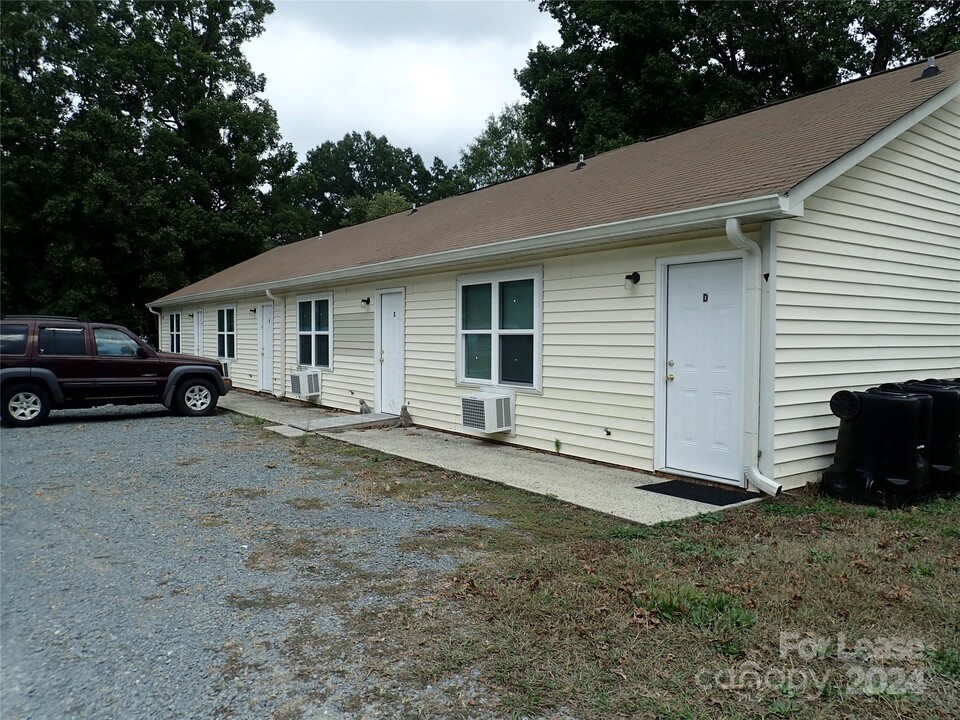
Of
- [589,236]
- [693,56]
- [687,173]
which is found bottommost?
[589,236]

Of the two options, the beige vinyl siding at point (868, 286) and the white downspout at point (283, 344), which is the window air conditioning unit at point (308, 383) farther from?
the beige vinyl siding at point (868, 286)

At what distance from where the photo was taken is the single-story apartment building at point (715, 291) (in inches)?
224

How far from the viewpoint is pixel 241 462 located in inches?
288

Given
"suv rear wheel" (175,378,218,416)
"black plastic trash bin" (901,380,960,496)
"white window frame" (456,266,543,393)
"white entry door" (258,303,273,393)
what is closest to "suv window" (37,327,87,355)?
"suv rear wheel" (175,378,218,416)

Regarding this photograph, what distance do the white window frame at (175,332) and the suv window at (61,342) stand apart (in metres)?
10.0

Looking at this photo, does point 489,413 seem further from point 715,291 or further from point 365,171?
point 365,171

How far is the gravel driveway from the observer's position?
2572 mm

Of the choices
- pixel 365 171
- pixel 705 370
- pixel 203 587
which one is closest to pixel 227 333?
pixel 705 370

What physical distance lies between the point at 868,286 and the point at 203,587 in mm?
6380

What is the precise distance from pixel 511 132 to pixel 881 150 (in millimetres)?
39119

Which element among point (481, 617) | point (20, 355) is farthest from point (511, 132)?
point (481, 617)

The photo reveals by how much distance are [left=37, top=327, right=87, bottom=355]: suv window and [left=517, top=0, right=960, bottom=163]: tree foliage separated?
15.1 metres

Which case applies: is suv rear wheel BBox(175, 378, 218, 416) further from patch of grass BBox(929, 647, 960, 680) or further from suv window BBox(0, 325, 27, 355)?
patch of grass BBox(929, 647, 960, 680)

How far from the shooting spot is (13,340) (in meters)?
9.90
